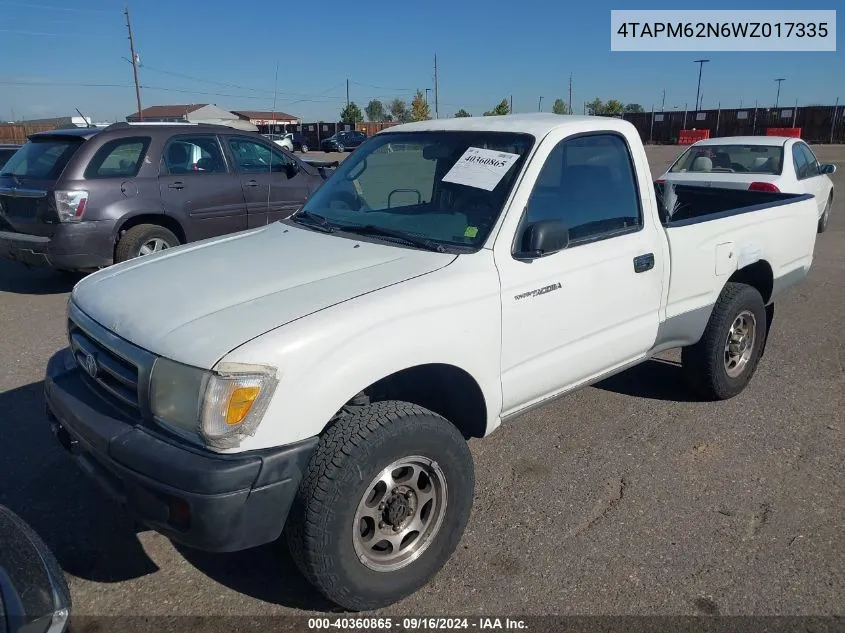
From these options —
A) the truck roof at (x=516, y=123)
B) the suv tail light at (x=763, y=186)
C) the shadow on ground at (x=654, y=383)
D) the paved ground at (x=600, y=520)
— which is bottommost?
the paved ground at (x=600, y=520)

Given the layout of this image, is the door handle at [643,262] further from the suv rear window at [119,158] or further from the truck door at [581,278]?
the suv rear window at [119,158]

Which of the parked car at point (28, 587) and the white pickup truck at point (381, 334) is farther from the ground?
the white pickup truck at point (381, 334)

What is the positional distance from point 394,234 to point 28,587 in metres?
2.08

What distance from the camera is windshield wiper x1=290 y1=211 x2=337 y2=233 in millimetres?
3661

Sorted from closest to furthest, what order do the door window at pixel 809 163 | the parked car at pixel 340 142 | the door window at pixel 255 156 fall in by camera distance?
the door window at pixel 255 156
the door window at pixel 809 163
the parked car at pixel 340 142

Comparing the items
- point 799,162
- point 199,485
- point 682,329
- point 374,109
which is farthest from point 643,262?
point 374,109

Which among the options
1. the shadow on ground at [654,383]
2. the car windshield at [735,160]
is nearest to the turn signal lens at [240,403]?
the shadow on ground at [654,383]

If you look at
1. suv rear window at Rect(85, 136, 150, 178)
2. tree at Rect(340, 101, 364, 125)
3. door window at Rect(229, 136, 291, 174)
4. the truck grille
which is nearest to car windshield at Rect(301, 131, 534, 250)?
the truck grille

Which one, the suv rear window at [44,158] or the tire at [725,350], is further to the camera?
the suv rear window at [44,158]

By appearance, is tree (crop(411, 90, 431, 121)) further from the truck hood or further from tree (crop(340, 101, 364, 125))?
the truck hood

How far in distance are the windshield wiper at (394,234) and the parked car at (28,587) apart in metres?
1.89

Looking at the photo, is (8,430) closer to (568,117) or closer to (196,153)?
(568,117)

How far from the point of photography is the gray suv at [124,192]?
704cm

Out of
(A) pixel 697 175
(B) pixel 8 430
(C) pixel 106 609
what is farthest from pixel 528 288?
(A) pixel 697 175
